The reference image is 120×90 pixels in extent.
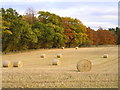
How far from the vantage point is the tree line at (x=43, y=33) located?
33250 millimetres

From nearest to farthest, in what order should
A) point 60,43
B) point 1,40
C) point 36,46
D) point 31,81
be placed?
1. point 31,81
2. point 1,40
3. point 36,46
4. point 60,43

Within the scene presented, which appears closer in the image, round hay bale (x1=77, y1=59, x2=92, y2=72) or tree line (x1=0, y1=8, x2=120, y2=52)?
round hay bale (x1=77, y1=59, x2=92, y2=72)

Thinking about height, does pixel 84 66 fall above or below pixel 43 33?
below

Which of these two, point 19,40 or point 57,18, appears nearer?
point 19,40

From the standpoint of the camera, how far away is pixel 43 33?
41.6 metres

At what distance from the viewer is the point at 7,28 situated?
32750mm

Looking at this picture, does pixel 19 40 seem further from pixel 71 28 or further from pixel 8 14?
pixel 71 28

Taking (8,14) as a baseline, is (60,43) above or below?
below

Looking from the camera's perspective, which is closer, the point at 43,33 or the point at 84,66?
the point at 84,66

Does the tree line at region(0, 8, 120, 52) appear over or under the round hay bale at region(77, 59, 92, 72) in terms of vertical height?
over

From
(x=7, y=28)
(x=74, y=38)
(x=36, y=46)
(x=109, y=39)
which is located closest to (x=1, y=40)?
(x=7, y=28)

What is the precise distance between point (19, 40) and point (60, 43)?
12821 millimetres

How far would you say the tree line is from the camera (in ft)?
109

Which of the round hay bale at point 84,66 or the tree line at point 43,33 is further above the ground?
the tree line at point 43,33
